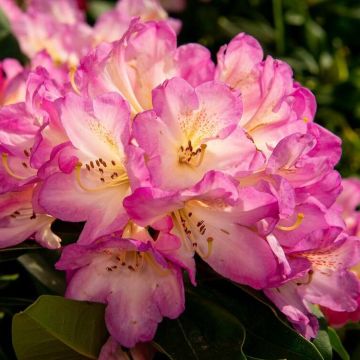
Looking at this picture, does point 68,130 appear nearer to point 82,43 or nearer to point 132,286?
point 132,286

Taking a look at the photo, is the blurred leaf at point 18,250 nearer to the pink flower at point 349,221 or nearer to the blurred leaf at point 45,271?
the blurred leaf at point 45,271

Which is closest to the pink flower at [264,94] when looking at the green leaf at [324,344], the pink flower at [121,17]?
the green leaf at [324,344]

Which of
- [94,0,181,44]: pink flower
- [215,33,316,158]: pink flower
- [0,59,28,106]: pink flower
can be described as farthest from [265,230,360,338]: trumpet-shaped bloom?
[94,0,181,44]: pink flower

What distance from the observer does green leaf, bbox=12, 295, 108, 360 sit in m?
0.79

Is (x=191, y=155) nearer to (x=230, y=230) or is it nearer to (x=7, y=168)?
(x=230, y=230)

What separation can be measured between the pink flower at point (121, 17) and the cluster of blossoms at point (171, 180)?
455mm

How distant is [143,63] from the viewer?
2.89 ft

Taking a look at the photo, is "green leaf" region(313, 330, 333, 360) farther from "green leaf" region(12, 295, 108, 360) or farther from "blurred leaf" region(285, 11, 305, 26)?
"blurred leaf" region(285, 11, 305, 26)

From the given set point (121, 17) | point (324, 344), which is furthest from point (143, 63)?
point (121, 17)

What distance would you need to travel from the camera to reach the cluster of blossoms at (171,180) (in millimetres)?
759

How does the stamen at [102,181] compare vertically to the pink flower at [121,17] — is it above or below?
above

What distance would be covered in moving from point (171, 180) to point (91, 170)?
9cm

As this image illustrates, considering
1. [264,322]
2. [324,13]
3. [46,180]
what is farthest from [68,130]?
[324,13]

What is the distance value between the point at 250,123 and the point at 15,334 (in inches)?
12.2
